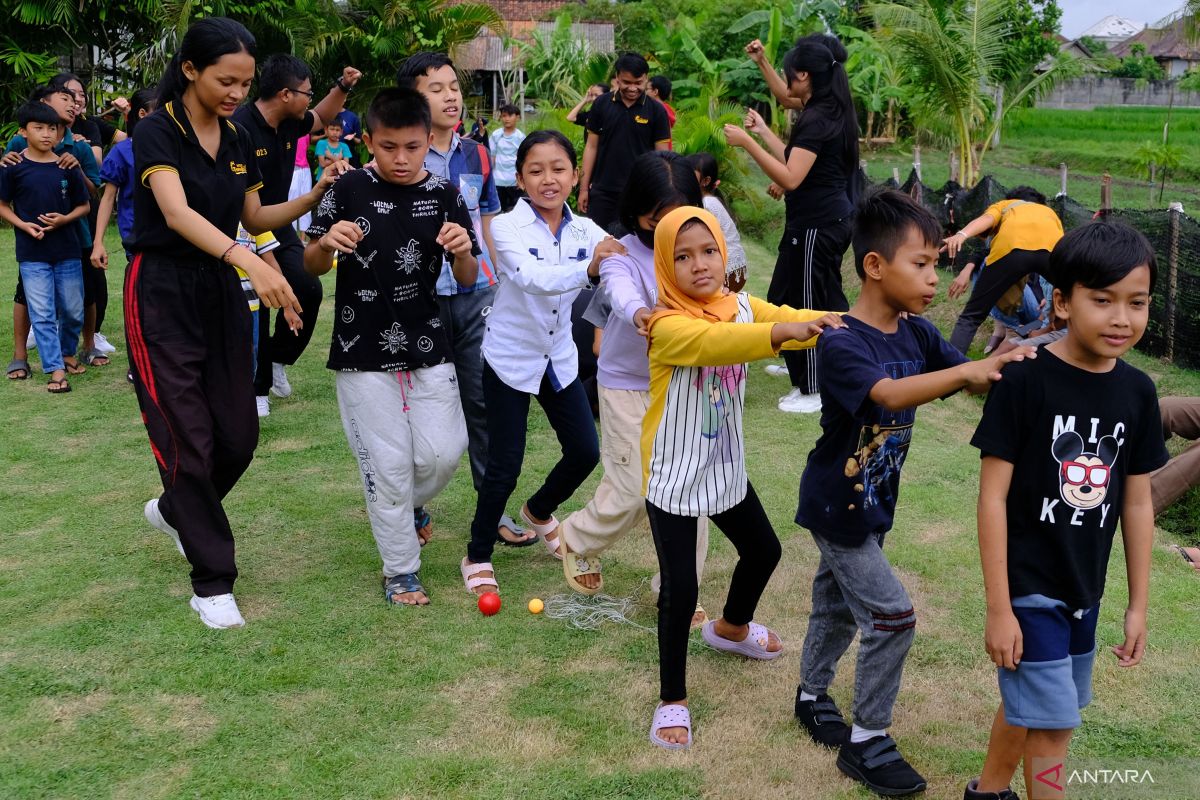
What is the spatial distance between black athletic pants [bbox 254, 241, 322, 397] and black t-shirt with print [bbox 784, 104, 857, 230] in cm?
313

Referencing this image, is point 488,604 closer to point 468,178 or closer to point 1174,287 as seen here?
point 468,178

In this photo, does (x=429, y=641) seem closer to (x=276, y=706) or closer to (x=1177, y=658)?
(x=276, y=706)

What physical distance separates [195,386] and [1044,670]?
10.5 feet

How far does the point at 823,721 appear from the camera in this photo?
3.73 m

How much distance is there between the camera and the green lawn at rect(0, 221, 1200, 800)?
353 centimetres

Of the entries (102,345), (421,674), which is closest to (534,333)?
(421,674)

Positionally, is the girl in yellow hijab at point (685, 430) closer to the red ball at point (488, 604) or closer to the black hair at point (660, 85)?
the red ball at point (488, 604)

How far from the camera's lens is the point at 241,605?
477 centimetres

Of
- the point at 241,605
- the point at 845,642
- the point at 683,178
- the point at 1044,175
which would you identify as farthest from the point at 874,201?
the point at 1044,175

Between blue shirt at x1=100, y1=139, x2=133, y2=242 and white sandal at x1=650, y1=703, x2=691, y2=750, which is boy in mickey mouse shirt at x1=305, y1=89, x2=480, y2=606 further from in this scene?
blue shirt at x1=100, y1=139, x2=133, y2=242

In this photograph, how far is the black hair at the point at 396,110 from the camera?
4332 mm

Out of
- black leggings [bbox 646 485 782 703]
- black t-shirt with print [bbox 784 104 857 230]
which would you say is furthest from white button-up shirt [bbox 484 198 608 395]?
black t-shirt with print [bbox 784 104 857 230]

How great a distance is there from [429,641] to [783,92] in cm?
486

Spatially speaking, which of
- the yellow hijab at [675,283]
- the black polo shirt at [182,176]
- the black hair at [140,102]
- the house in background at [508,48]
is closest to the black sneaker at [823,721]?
the yellow hijab at [675,283]
